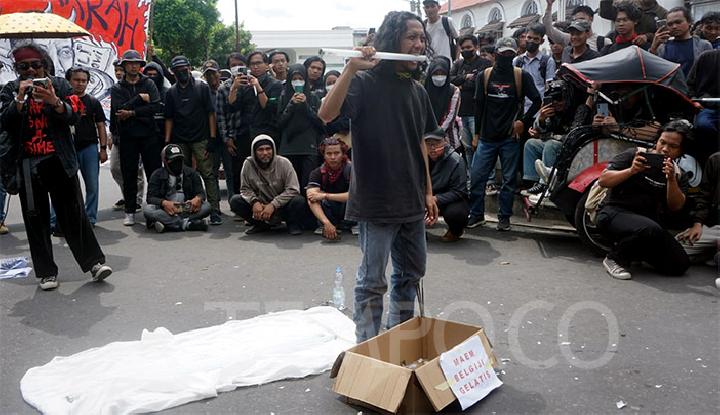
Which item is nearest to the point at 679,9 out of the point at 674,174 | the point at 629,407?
the point at 674,174

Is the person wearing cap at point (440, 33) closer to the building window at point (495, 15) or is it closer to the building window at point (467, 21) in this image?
the building window at point (495, 15)

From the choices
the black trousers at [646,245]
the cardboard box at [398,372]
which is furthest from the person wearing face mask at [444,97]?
the cardboard box at [398,372]

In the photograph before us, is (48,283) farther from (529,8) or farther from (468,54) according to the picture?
(529,8)

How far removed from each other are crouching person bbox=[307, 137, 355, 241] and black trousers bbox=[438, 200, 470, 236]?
1164 mm

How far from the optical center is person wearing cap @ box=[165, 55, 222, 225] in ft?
27.4

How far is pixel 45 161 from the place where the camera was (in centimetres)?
541

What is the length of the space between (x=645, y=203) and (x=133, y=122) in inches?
Result: 238

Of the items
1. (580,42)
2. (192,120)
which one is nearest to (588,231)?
(580,42)

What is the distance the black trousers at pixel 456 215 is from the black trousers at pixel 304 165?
1957 mm

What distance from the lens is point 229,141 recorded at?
859 centimetres

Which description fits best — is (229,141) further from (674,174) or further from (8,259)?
(674,174)

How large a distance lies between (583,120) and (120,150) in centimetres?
558

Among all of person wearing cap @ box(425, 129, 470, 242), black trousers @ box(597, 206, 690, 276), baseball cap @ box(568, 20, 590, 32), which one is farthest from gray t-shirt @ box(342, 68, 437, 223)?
baseball cap @ box(568, 20, 590, 32)

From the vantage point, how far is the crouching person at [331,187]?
24.3ft
